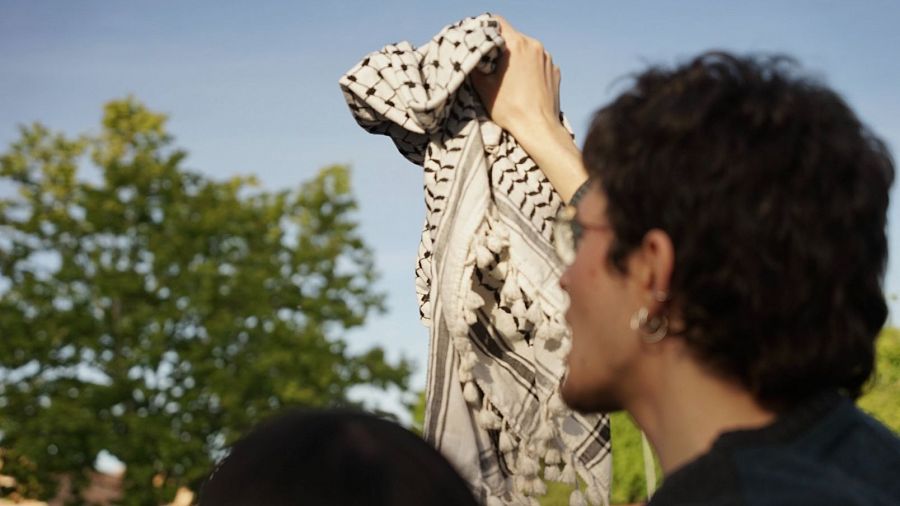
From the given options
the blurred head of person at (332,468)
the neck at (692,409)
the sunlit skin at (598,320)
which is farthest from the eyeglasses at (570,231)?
the blurred head of person at (332,468)

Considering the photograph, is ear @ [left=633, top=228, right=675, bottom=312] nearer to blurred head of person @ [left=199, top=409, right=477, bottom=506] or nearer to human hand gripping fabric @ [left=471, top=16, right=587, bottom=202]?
blurred head of person @ [left=199, top=409, right=477, bottom=506]

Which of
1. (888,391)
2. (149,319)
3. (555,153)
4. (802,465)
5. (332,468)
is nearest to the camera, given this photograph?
(332,468)

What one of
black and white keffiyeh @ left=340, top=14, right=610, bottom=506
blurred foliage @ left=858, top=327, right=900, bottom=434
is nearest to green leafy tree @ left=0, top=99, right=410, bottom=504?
blurred foliage @ left=858, top=327, right=900, bottom=434

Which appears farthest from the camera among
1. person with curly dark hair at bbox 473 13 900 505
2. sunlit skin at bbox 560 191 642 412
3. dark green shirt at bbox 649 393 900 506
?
sunlit skin at bbox 560 191 642 412

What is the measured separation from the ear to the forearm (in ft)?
2.51

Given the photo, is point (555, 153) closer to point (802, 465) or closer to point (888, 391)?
point (802, 465)

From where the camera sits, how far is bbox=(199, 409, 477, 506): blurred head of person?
3.84 ft

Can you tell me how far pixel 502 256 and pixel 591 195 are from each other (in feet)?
2.45

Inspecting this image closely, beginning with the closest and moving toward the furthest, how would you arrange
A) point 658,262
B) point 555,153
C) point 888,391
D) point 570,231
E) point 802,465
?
point 802,465 → point 658,262 → point 570,231 → point 555,153 → point 888,391

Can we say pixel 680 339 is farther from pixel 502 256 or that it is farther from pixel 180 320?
pixel 180 320

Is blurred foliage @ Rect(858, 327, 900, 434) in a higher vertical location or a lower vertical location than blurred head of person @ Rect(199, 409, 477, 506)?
lower

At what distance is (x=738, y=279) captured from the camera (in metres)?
1.58

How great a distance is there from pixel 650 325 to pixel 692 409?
129mm

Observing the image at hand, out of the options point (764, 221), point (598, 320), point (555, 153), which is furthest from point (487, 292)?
point (764, 221)
